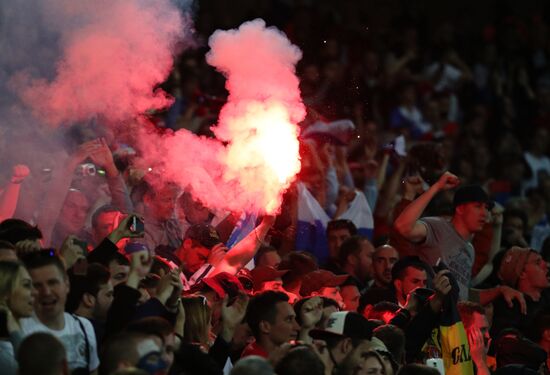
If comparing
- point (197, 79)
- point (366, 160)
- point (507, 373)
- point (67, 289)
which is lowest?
point (507, 373)

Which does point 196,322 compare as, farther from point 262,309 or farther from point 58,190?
point 58,190

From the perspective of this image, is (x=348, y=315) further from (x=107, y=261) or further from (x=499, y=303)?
(x=499, y=303)

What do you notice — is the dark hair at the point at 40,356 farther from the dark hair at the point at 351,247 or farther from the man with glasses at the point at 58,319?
the dark hair at the point at 351,247

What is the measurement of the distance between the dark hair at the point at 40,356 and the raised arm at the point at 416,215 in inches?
155

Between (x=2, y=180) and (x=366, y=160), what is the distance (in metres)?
4.46

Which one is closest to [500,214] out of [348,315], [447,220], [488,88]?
[447,220]

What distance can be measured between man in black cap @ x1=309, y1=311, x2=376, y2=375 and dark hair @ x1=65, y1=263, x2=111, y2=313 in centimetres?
119

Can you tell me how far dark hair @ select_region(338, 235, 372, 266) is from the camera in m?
9.36

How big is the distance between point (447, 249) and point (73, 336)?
3.71 m

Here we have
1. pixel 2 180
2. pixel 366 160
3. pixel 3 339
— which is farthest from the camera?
pixel 366 160

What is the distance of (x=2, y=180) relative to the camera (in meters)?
8.87

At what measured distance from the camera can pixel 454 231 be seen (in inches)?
357

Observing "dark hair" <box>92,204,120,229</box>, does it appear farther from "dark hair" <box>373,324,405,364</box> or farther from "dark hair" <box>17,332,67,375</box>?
"dark hair" <box>17,332,67,375</box>

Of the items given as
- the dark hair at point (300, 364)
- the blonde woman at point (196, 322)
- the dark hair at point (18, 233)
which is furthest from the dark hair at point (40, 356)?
the dark hair at point (18, 233)
